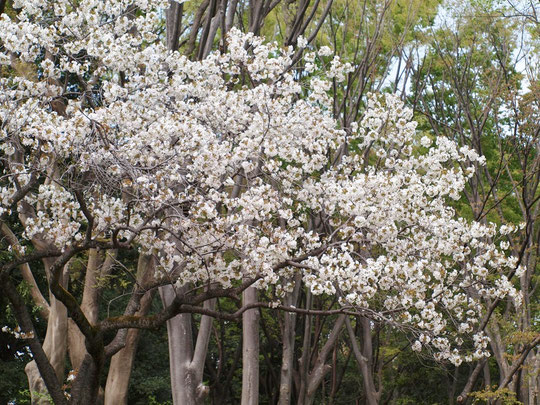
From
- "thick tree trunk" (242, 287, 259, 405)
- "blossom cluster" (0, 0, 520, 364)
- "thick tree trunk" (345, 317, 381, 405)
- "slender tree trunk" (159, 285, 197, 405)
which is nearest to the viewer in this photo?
"blossom cluster" (0, 0, 520, 364)

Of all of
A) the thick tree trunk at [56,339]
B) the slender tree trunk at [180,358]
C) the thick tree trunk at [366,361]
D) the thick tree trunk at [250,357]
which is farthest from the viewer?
the thick tree trunk at [366,361]

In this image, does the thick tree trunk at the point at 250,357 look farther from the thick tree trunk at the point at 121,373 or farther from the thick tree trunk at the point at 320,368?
the thick tree trunk at the point at 320,368

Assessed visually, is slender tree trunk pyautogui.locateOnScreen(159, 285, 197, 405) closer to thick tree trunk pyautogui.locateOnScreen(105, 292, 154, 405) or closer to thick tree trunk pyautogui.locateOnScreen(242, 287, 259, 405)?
thick tree trunk pyautogui.locateOnScreen(242, 287, 259, 405)

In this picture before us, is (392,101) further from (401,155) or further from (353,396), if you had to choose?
(353,396)

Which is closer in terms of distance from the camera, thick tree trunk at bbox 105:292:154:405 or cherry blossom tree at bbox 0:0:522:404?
cherry blossom tree at bbox 0:0:522:404

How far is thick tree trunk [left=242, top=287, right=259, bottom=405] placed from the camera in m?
8.96

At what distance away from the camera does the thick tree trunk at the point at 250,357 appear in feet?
29.4

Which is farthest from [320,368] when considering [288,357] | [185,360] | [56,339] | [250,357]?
[56,339]

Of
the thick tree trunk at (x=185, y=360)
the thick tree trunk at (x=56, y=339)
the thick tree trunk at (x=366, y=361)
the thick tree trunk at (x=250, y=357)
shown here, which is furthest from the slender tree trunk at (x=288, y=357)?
the thick tree trunk at (x=56, y=339)

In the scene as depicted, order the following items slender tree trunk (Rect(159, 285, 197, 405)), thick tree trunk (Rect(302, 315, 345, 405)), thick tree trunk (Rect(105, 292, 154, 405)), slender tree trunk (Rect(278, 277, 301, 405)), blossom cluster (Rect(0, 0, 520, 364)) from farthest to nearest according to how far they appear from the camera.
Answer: thick tree trunk (Rect(302, 315, 345, 405)) → slender tree trunk (Rect(278, 277, 301, 405)) → thick tree trunk (Rect(105, 292, 154, 405)) → slender tree trunk (Rect(159, 285, 197, 405)) → blossom cluster (Rect(0, 0, 520, 364))

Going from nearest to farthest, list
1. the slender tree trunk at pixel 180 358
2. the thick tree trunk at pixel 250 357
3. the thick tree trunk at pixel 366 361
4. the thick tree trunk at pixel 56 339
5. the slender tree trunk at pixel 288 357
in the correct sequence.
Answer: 1. the slender tree trunk at pixel 180 358
2. the thick tree trunk at pixel 250 357
3. the thick tree trunk at pixel 56 339
4. the slender tree trunk at pixel 288 357
5. the thick tree trunk at pixel 366 361

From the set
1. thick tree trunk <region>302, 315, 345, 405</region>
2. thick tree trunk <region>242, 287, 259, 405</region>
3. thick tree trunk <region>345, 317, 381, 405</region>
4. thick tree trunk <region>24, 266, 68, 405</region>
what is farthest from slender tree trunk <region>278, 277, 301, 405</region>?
thick tree trunk <region>24, 266, 68, 405</region>

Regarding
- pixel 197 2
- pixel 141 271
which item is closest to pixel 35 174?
pixel 141 271

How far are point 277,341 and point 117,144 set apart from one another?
9.01m
